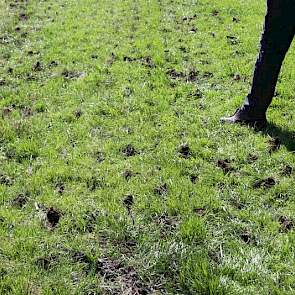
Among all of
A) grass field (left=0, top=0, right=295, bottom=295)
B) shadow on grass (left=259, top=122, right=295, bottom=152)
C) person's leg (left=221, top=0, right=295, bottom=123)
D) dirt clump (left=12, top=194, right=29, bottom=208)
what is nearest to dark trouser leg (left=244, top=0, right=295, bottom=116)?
person's leg (left=221, top=0, right=295, bottom=123)

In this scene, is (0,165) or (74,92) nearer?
(0,165)

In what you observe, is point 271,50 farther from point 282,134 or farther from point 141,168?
point 141,168

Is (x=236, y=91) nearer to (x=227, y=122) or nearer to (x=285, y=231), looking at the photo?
(x=227, y=122)

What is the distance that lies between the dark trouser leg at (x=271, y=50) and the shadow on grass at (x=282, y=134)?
225mm

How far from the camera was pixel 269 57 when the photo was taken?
629cm

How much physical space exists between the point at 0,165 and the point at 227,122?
292cm

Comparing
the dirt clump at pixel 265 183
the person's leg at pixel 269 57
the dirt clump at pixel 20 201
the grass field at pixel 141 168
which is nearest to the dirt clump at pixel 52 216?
the grass field at pixel 141 168

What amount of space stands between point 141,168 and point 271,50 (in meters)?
2.15

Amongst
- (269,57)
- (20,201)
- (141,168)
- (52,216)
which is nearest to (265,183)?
(141,168)

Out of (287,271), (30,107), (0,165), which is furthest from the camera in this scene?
(30,107)

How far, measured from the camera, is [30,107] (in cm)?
739

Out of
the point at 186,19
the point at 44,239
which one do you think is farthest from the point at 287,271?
the point at 186,19

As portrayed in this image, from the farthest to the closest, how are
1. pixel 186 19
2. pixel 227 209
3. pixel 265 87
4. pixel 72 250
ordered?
pixel 186 19
pixel 265 87
pixel 227 209
pixel 72 250

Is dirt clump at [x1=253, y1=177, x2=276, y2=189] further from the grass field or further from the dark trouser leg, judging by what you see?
the dark trouser leg
